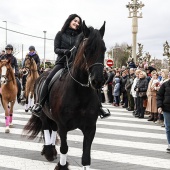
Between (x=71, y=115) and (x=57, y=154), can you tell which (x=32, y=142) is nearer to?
(x=57, y=154)

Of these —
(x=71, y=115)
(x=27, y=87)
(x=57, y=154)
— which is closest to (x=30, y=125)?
(x=57, y=154)

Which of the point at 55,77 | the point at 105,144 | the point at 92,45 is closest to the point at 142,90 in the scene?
the point at 105,144

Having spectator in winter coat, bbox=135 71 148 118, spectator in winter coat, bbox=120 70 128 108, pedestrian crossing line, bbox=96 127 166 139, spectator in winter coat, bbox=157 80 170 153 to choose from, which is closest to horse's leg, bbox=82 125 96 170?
spectator in winter coat, bbox=157 80 170 153

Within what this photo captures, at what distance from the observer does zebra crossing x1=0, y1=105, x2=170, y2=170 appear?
614 centimetres

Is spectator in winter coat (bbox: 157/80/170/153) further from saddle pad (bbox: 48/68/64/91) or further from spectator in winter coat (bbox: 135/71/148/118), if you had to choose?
spectator in winter coat (bbox: 135/71/148/118)

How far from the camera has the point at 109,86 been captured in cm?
1814

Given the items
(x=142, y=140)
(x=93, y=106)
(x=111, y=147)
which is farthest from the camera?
(x=142, y=140)

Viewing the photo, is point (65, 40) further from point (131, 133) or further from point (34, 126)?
point (131, 133)

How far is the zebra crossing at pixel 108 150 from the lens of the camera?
242 inches

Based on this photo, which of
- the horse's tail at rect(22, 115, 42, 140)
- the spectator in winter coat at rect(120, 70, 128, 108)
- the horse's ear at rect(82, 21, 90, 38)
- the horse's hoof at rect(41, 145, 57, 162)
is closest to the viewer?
the horse's ear at rect(82, 21, 90, 38)

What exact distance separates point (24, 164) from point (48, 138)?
704mm

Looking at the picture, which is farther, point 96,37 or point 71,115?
point 71,115

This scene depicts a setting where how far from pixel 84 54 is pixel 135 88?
9.11 m

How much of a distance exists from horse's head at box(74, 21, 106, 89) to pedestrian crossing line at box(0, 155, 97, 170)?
7.97 ft
